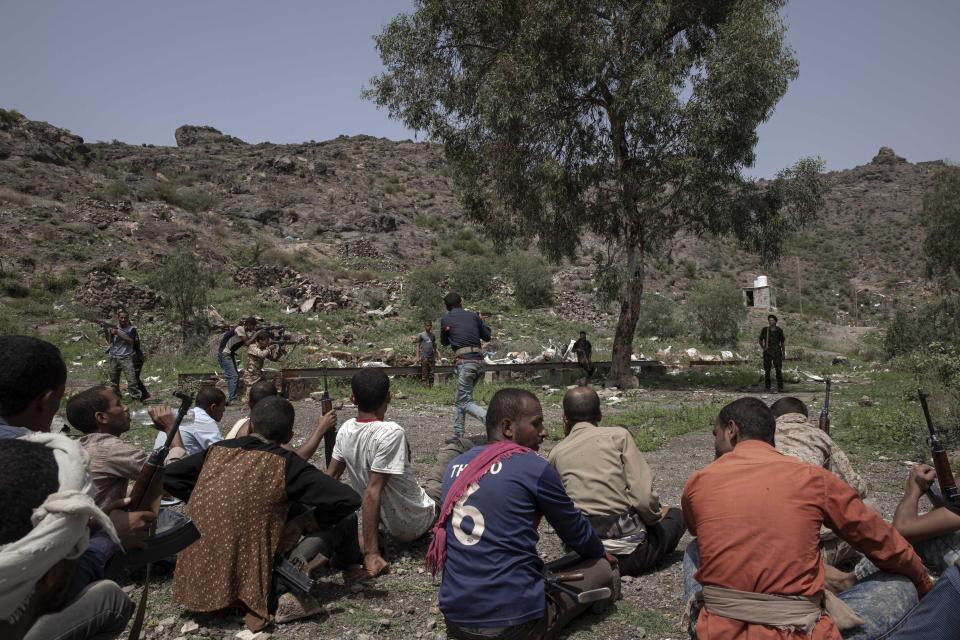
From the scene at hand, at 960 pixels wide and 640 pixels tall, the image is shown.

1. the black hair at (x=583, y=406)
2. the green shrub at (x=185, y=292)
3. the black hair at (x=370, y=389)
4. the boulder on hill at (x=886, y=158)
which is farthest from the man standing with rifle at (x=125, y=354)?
the boulder on hill at (x=886, y=158)

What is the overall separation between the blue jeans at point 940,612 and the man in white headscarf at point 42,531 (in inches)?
104

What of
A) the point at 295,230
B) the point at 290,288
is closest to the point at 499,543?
the point at 290,288

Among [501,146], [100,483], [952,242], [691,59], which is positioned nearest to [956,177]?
[952,242]

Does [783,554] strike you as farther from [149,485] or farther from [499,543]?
[149,485]

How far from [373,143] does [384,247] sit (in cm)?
2997

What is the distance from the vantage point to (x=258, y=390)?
560 cm

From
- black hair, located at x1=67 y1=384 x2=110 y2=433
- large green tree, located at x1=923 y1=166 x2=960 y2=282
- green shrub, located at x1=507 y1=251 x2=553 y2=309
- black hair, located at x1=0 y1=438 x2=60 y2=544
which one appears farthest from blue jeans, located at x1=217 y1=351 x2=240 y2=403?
large green tree, located at x1=923 y1=166 x2=960 y2=282

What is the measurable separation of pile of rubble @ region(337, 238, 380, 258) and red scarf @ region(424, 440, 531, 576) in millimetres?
39388

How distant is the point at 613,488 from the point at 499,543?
132 cm

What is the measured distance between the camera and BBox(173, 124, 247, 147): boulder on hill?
2630 inches

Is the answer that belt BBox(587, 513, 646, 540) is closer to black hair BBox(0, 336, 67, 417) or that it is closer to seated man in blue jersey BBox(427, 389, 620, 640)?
seated man in blue jersey BBox(427, 389, 620, 640)

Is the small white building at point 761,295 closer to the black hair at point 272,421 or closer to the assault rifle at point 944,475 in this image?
the assault rifle at point 944,475

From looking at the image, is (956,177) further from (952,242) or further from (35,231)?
(35,231)

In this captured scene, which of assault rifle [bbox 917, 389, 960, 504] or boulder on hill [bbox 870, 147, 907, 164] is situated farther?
boulder on hill [bbox 870, 147, 907, 164]
